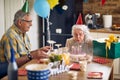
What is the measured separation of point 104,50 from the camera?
2.98 metres

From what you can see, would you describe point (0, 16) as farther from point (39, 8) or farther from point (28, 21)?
point (28, 21)

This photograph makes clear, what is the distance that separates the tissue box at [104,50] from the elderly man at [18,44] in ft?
2.28

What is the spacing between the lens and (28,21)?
10.00ft

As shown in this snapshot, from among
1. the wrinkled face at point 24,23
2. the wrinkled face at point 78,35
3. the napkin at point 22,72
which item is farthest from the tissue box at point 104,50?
the napkin at point 22,72

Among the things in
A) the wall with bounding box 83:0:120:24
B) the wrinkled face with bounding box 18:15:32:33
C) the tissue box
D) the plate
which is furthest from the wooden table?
the wall with bounding box 83:0:120:24

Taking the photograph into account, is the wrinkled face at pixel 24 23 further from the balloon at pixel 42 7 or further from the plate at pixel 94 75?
the plate at pixel 94 75

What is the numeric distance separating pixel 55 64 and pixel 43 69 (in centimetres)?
49

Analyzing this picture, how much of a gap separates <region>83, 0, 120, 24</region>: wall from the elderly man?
217 centimetres

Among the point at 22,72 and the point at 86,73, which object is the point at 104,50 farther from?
the point at 22,72

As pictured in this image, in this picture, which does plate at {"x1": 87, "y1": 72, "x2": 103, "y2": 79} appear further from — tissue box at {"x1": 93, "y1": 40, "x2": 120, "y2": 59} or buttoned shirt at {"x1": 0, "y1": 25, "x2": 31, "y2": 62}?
buttoned shirt at {"x1": 0, "y1": 25, "x2": 31, "y2": 62}

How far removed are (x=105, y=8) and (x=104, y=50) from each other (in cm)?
210

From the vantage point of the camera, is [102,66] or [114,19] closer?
[102,66]

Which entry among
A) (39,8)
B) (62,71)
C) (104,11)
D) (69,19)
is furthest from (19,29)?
(104,11)

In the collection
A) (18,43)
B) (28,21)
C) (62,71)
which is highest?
(28,21)
